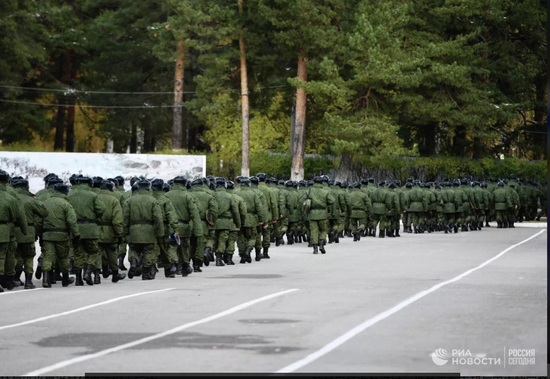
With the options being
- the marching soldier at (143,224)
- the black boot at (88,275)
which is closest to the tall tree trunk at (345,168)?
the marching soldier at (143,224)

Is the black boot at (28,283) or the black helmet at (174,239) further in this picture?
the black helmet at (174,239)

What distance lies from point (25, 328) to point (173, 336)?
2.20 meters

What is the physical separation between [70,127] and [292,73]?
64.3 feet

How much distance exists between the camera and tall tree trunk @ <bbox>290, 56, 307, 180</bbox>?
6109cm

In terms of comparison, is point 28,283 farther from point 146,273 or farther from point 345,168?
point 345,168

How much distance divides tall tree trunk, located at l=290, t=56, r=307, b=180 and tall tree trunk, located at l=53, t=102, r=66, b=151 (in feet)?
71.5

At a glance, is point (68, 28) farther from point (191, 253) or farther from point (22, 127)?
point (191, 253)

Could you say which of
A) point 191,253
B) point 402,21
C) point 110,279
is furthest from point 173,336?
point 402,21

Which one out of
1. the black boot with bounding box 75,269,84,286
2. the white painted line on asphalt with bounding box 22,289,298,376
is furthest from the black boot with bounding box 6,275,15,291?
the white painted line on asphalt with bounding box 22,289,298,376

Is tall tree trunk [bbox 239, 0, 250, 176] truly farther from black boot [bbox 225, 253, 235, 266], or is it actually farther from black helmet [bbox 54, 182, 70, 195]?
black helmet [bbox 54, 182, 70, 195]

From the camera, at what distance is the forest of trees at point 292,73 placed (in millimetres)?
59750

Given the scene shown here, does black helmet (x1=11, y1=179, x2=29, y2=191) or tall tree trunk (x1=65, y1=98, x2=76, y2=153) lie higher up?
tall tree trunk (x1=65, y1=98, x2=76, y2=153)

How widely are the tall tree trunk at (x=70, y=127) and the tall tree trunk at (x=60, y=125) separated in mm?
464

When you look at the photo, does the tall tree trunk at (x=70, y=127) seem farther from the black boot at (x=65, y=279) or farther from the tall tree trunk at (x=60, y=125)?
the black boot at (x=65, y=279)
